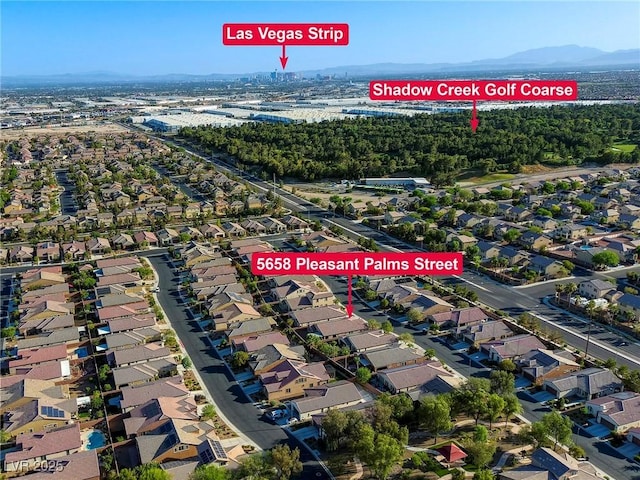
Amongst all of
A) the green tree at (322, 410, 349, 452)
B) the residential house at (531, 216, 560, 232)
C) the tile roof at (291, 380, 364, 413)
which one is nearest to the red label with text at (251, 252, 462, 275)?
the tile roof at (291, 380, 364, 413)

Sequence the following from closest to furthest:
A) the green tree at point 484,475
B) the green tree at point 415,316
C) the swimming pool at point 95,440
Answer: the green tree at point 484,475 → the swimming pool at point 95,440 → the green tree at point 415,316

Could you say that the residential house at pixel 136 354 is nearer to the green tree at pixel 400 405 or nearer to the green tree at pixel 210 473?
the green tree at pixel 210 473

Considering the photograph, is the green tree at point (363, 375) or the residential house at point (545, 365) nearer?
the green tree at point (363, 375)

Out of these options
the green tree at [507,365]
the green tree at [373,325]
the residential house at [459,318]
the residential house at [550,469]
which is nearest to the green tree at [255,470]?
the residential house at [550,469]

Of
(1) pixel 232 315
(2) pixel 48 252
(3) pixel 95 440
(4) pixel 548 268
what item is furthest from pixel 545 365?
(2) pixel 48 252

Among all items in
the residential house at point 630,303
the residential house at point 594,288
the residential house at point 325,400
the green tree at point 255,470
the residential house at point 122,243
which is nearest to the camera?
the green tree at point 255,470

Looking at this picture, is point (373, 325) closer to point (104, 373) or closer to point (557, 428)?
point (557, 428)
